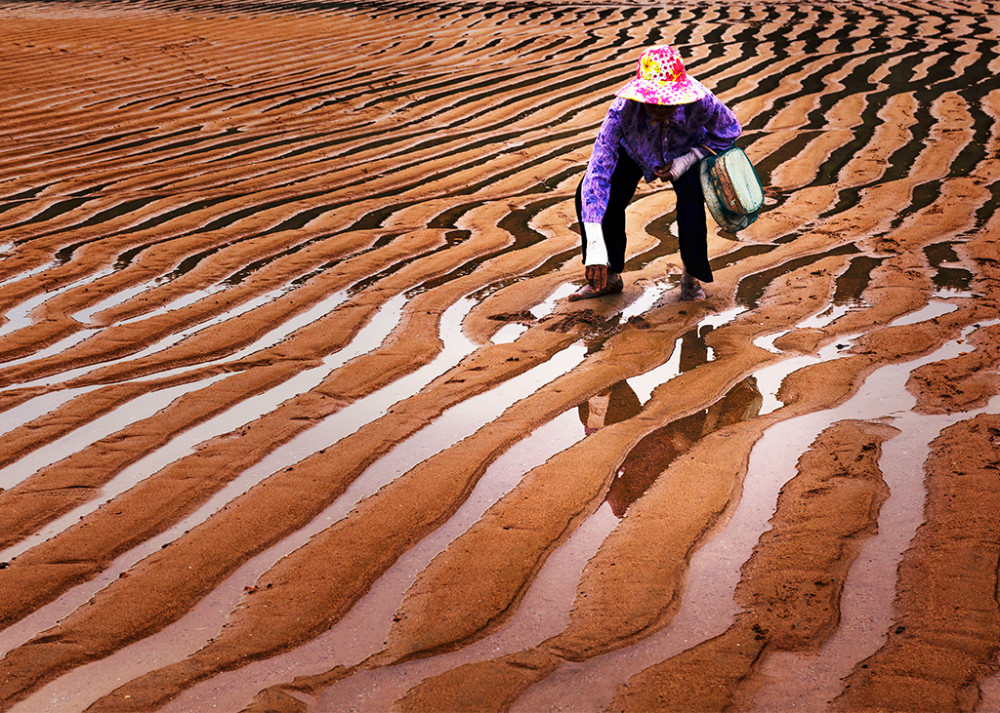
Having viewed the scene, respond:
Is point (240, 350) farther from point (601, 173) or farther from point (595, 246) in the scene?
point (601, 173)

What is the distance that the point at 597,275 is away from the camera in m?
4.21

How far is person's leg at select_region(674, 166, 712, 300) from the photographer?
4.24 m

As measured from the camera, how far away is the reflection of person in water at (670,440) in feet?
9.11

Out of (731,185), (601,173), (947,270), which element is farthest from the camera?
(947,270)

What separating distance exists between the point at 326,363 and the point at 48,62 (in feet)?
25.5

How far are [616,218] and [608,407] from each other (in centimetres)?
128

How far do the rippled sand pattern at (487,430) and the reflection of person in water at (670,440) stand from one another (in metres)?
0.01

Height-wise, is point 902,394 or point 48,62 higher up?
point 48,62

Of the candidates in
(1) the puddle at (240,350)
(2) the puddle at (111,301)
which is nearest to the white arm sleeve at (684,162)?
(1) the puddle at (240,350)

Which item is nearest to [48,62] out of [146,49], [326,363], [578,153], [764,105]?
[146,49]

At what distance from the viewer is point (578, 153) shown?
268 inches

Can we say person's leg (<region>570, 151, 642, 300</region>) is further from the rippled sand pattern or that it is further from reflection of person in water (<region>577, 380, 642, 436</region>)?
reflection of person in water (<region>577, 380, 642, 436</region>)

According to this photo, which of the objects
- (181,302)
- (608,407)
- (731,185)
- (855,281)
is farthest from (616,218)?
(181,302)

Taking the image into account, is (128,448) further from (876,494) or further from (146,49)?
(146,49)
